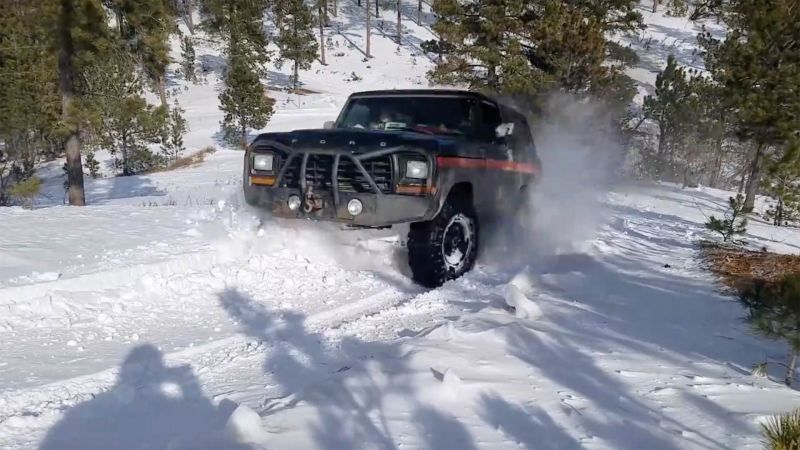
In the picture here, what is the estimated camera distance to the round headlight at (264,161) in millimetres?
5859

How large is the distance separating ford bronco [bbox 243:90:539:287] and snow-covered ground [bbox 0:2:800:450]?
1.64 ft

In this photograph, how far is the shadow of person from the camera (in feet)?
9.33

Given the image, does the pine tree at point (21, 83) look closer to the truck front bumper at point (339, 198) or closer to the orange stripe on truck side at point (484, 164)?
the truck front bumper at point (339, 198)

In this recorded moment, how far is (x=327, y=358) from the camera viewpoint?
3949 mm

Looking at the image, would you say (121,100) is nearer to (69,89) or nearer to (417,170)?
(69,89)

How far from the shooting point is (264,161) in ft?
19.3

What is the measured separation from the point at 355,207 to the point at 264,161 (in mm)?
1110

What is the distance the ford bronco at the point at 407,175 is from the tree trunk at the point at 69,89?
24.5 feet

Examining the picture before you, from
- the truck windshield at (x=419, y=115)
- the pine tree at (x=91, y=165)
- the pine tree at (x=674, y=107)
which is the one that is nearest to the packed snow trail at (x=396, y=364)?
the truck windshield at (x=419, y=115)

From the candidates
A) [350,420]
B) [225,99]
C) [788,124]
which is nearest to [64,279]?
[350,420]

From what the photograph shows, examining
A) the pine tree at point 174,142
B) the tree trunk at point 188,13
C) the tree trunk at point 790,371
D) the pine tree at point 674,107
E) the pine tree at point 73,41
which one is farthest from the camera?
the tree trunk at point 188,13

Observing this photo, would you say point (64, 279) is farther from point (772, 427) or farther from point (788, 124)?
point (788, 124)

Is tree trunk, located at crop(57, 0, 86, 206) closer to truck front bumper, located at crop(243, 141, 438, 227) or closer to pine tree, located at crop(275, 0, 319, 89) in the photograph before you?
truck front bumper, located at crop(243, 141, 438, 227)

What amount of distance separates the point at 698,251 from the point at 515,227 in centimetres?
222
